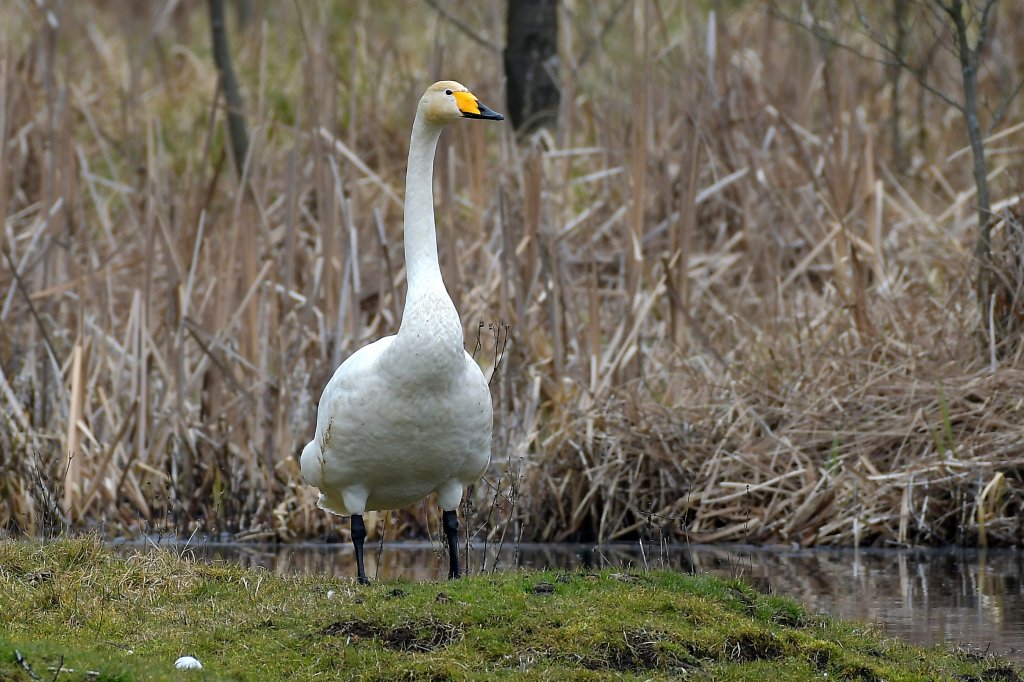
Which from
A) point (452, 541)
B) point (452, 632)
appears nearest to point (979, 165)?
point (452, 541)

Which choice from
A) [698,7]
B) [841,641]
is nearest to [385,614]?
[841,641]

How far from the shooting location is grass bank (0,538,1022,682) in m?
4.95

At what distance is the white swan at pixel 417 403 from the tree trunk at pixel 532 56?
6936 millimetres

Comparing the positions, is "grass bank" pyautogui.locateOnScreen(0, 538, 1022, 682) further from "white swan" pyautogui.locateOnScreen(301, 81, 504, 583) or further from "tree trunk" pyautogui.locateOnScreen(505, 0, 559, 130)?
"tree trunk" pyautogui.locateOnScreen(505, 0, 559, 130)

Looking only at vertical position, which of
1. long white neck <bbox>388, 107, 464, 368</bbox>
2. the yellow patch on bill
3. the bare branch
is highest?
the bare branch

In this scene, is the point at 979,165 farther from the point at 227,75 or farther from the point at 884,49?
the point at 227,75

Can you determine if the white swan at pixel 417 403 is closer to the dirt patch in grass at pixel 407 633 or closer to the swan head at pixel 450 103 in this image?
the swan head at pixel 450 103

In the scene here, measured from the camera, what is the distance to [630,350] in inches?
388

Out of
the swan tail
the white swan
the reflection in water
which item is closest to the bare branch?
the reflection in water


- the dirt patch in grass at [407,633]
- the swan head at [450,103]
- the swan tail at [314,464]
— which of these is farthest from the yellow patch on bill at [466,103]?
the dirt patch in grass at [407,633]

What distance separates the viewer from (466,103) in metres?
6.57

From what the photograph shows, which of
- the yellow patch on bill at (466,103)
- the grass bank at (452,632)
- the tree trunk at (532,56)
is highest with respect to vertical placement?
the tree trunk at (532,56)

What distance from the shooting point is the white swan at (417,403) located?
6152 mm

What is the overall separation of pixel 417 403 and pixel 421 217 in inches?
36.5
